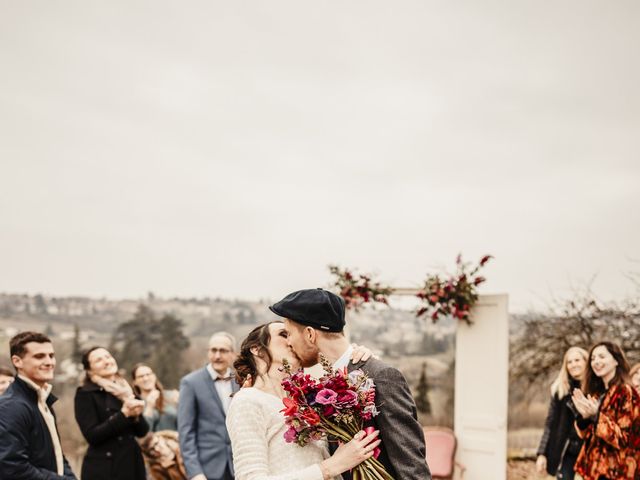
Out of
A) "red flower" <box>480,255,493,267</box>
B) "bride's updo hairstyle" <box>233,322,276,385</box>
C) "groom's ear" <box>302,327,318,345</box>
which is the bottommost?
"bride's updo hairstyle" <box>233,322,276,385</box>

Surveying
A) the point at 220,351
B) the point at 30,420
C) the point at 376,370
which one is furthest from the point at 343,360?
the point at 220,351

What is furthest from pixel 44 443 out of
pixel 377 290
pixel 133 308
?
pixel 133 308

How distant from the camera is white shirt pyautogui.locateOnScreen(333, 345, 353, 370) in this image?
2.49 meters

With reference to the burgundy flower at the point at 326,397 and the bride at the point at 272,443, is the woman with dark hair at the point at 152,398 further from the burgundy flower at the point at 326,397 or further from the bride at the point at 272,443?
the burgundy flower at the point at 326,397

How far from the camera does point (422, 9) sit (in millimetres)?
10961

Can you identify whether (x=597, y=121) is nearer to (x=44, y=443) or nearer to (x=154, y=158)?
(x=154, y=158)

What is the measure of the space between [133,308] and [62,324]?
47.7 inches

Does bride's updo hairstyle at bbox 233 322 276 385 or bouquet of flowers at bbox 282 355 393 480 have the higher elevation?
bride's updo hairstyle at bbox 233 322 276 385

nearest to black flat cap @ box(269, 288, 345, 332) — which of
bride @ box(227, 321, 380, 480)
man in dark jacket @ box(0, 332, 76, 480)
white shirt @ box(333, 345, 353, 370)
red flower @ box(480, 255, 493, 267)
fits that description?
white shirt @ box(333, 345, 353, 370)

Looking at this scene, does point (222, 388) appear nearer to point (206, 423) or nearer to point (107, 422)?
point (206, 423)

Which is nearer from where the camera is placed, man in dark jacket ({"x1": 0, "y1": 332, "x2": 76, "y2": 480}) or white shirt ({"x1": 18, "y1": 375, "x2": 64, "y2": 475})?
man in dark jacket ({"x1": 0, "y1": 332, "x2": 76, "y2": 480})

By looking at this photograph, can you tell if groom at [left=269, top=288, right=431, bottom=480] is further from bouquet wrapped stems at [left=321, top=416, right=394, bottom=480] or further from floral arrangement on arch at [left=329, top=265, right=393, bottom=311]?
floral arrangement on arch at [left=329, top=265, right=393, bottom=311]

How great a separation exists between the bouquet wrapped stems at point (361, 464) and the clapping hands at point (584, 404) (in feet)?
13.1

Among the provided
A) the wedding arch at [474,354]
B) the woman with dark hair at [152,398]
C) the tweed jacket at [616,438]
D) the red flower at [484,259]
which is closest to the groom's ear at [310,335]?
the tweed jacket at [616,438]
